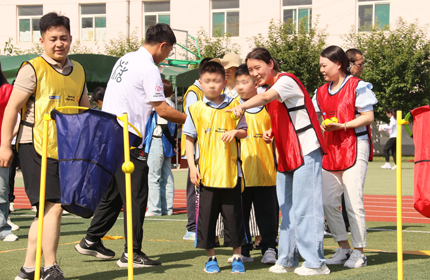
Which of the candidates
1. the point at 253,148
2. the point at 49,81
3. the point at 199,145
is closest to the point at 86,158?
the point at 49,81

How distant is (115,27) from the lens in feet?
113

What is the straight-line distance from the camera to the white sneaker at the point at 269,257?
5074mm

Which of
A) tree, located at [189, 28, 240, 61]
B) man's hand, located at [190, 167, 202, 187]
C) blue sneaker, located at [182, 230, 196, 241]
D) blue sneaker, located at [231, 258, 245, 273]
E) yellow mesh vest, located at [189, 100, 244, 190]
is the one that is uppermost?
tree, located at [189, 28, 240, 61]

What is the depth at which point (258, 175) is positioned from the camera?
5457mm

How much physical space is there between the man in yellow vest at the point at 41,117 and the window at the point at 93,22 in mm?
31511

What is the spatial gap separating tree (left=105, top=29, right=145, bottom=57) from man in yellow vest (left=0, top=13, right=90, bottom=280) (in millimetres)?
26719

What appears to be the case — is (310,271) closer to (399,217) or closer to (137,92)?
(399,217)

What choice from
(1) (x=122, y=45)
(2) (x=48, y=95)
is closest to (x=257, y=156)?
(2) (x=48, y=95)

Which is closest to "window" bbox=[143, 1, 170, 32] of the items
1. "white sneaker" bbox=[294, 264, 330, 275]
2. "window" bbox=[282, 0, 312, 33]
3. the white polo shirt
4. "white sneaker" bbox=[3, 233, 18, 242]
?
"window" bbox=[282, 0, 312, 33]

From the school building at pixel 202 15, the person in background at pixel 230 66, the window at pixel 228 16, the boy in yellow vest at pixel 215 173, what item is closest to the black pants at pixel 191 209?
the person in background at pixel 230 66

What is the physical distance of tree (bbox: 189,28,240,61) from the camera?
30.4m

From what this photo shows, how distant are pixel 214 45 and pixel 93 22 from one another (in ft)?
30.9

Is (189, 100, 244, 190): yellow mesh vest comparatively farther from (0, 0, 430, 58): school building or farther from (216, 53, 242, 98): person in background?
(0, 0, 430, 58): school building

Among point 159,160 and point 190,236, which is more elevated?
point 159,160
